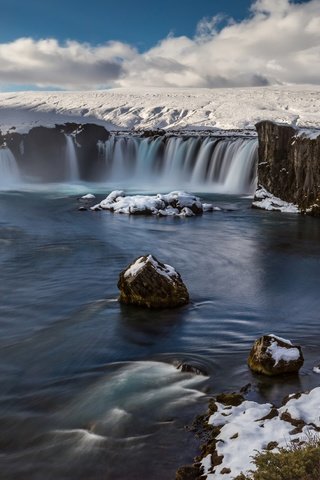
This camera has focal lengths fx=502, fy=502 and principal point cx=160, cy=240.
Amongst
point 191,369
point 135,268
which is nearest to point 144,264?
point 135,268

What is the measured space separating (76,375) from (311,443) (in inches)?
201

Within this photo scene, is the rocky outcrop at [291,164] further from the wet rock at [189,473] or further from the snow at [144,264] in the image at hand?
the wet rock at [189,473]

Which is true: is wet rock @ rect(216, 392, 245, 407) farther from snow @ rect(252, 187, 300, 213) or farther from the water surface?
snow @ rect(252, 187, 300, 213)

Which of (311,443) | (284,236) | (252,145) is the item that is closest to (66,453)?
(311,443)

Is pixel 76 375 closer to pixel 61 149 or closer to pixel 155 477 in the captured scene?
→ pixel 155 477

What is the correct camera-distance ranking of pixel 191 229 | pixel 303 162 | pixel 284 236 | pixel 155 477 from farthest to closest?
pixel 303 162 → pixel 191 229 → pixel 284 236 → pixel 155 477

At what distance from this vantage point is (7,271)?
1842cm

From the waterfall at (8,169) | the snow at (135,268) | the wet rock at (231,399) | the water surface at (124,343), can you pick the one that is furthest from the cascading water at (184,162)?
the wet rock at (231,399)

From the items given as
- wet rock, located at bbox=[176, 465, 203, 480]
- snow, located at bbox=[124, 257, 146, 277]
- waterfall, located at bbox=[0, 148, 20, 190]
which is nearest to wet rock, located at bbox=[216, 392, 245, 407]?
wet rock, located at bbox=[176, 465, 203, 480]

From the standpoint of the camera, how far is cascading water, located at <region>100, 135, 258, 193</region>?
43.9 meters

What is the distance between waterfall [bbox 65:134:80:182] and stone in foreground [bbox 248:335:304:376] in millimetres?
51702

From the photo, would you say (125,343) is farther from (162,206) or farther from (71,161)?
(71,161)

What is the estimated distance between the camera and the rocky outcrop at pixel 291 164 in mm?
31844

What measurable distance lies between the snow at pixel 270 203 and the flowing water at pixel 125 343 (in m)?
8.38
